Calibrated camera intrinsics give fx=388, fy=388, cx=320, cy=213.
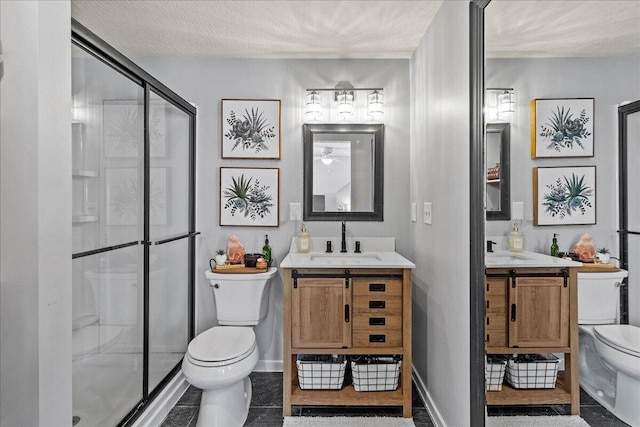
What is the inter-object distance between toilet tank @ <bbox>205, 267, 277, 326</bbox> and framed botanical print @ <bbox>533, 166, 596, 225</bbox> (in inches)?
74.0

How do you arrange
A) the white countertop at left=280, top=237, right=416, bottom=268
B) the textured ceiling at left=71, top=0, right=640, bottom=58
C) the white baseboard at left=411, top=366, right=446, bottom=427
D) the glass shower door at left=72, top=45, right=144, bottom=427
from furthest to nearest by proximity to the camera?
1. the white countertop at left=280, top=237, right=416, bottom=268
2. the white baseboard at left=411, top=366, right=446, bottom=427
3. the glass shower door at left=72, top=45, right=144, bottom=427
4. the textured ceiling at left=71, top=0, right=640, bottom=58

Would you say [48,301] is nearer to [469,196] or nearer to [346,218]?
[469,196]

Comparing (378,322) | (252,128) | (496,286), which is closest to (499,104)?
(496,286)

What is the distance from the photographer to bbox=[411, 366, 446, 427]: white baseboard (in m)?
2.14

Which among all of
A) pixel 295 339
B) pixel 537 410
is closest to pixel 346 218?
pixel 295 339

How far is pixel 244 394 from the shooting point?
2.33m

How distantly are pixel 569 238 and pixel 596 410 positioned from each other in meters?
0.42

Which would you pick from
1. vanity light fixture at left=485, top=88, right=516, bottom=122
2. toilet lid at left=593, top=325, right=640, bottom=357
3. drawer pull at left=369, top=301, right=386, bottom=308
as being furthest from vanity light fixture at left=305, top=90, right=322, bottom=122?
toilet lid at left=593, top=325, right=640, bottom=357

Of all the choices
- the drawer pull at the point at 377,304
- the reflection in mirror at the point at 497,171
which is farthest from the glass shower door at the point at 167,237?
the reflection in mirror at the point at 497,171

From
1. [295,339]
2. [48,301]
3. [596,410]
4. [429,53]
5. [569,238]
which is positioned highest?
[429,53]

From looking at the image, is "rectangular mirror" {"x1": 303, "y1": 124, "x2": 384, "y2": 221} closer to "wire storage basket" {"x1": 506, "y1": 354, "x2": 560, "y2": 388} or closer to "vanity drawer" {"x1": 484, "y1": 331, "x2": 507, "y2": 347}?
"vanity drawer" {"x1": 484, "y1": 331, "x2": 507, "y2": 347}

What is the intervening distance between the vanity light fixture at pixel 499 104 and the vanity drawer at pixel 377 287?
1126mm

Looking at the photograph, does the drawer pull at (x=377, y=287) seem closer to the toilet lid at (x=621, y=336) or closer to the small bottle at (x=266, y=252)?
the small bottle at (x=266, y=252)

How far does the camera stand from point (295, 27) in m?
2.45
